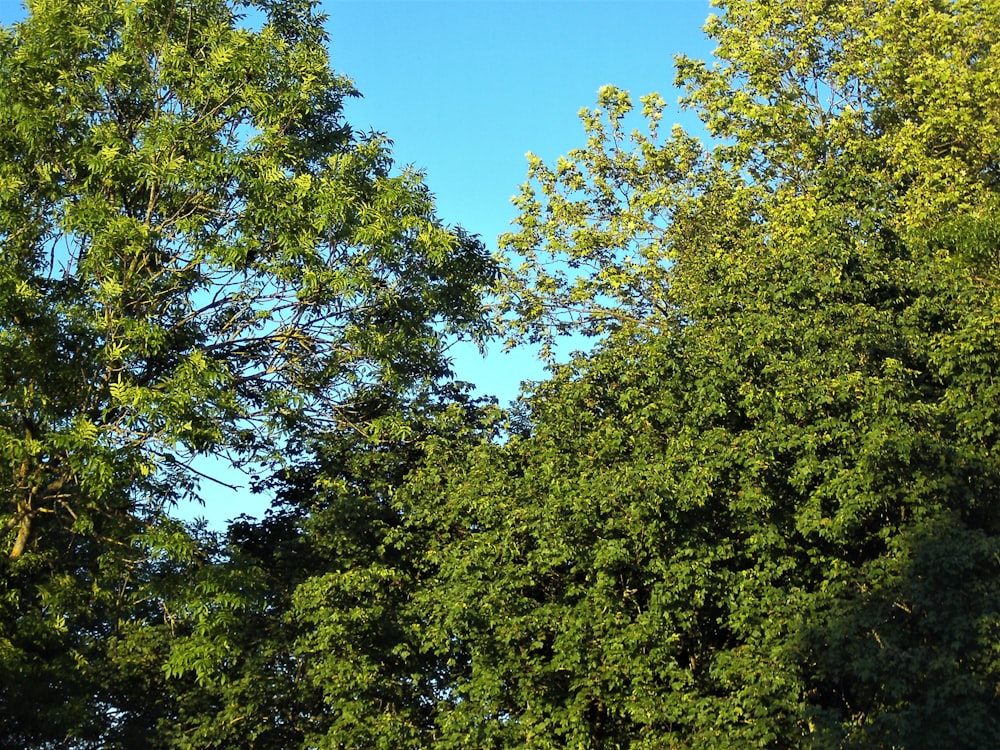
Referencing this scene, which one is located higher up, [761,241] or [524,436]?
[761,241]

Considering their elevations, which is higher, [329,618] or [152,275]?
[152,275]

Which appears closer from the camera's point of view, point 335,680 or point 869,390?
point 869,390

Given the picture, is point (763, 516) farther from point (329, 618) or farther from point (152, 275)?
point (152, 275)

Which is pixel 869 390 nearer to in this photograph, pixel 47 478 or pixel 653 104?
pixel 47 478

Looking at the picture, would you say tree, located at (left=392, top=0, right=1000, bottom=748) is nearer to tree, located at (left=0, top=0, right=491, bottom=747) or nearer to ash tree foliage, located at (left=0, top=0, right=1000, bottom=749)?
ash tree foliage, located at (left=0, top=0, right=1000, bottom=749)

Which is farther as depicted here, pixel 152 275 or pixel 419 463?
pixel 419 463

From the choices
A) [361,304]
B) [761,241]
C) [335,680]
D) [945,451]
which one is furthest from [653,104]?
[335,680]

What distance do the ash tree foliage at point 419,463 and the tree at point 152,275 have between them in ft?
0.20

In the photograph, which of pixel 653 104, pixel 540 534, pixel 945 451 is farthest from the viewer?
pixel 653 104

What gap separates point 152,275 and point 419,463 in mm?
5627

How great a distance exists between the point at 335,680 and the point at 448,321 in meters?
5.54

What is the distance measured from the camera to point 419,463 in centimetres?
1789

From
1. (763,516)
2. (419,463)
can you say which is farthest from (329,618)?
(763,516)

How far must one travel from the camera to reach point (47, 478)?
570 inches
